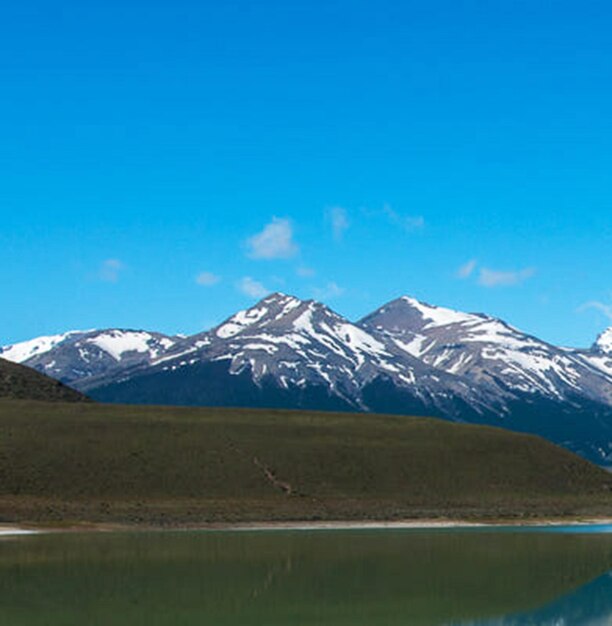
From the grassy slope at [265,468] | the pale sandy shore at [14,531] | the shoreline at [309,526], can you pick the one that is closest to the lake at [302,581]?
the pale sandy shore at [14,531]

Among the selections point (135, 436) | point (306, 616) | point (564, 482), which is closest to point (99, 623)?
point (306, 616)

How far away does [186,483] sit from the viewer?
147250 millimetres

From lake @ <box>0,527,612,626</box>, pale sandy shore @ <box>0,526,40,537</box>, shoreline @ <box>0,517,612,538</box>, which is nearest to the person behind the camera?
lake @ <box>0,527,612,626</box>

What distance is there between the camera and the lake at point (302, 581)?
5375cm

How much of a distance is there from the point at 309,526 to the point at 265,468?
105ft

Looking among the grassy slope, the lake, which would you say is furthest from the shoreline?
the lake

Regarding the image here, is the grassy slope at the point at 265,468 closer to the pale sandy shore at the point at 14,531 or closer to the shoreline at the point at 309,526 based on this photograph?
the shoreline at the point at 309,526

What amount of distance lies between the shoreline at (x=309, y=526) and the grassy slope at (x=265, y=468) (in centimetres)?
519

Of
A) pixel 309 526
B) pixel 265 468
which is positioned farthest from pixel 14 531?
pixel 265 468

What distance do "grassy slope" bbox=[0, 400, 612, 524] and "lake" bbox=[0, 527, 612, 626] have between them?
36.3 metres

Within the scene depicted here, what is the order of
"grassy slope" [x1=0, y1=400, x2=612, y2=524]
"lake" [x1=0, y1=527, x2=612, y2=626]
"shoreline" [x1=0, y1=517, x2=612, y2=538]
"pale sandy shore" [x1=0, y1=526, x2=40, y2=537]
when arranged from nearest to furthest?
"lake" [x1=0, y1=527, x2=612, y2=626]
"pale sandy shore" [x1=0, y1=526, x2=40, y2=537]
"shoreline" [x1=0, y1=517, x2=612, y2=538]
"grassy slope" [x1=0, y1=400, x2=612, y2=524]

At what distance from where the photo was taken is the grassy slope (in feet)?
454

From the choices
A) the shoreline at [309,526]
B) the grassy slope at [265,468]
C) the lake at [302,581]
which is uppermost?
the grassy slope at [265,468]

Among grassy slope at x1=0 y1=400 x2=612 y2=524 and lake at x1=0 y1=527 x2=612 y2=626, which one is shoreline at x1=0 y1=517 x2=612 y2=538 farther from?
lake at x1=0 y1=527 x2=612 y2=626
